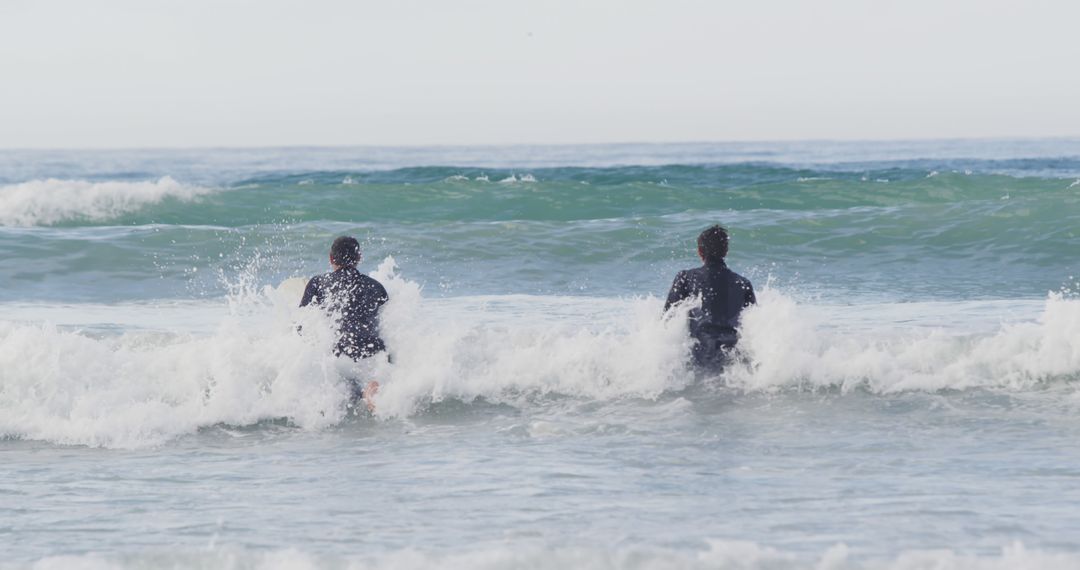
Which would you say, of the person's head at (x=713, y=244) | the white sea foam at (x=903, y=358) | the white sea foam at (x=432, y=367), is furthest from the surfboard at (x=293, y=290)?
the white sea foam at (x=903, y=358)

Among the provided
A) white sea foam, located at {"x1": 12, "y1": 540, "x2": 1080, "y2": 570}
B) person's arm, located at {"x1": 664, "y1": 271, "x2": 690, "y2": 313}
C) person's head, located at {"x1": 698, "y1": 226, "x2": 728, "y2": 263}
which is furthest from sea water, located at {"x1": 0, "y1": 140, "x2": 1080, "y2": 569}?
person's head, located at {"x1": 698, "y1": 226, "x2": 728, "y2": 263}

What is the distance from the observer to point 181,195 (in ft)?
94.0

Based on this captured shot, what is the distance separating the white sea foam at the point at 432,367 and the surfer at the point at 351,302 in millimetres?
89

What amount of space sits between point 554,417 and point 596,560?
3.20 metres

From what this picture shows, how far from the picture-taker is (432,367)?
876 cm

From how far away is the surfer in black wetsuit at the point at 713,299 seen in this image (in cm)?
855

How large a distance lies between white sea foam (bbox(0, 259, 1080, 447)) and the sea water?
0.9 inches

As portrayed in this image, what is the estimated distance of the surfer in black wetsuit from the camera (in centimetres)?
855

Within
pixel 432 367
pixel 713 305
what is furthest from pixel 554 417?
pixel 713 305

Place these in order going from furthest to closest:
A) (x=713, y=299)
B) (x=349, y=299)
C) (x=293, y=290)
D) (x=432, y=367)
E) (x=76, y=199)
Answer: (x=76, y=199), (x=293, y=290), (x=432, y=367), (x=713, y=299), (x=349, y=299)

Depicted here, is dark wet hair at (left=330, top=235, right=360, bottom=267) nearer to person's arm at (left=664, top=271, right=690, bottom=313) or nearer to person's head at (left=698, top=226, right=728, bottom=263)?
person's arm at (left=664, top=271, right=690, bottom=313)

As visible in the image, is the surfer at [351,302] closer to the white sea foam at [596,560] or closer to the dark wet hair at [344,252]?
the dark wet hair at [344,252]

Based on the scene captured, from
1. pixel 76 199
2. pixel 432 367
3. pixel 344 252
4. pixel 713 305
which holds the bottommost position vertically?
pixel 76 199

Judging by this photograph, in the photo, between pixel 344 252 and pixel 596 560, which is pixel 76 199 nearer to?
pixel 344 252
